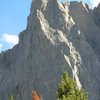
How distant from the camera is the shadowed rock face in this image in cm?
11956

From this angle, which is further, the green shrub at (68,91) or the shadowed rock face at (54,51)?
the shadowed rock face at (54,51)

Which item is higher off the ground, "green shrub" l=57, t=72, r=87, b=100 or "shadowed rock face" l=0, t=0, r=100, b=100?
"shadowed rock face" l=0, t=0, r=100, b=100

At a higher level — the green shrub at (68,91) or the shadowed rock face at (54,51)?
the shadowed rock face at (54,51)

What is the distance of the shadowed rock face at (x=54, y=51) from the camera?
120 m

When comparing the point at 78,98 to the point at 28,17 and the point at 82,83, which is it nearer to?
the point at 82,83

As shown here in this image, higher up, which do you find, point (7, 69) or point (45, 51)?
point (7, 69)

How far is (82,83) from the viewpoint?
11781cm

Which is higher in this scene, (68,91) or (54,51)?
(54,51)

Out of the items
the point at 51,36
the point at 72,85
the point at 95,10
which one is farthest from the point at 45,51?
the point at 72,85

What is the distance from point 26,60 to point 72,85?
75.5m

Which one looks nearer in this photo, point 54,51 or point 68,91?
point 68,91

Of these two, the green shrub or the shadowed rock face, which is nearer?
the green shrub

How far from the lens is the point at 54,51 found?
123 m

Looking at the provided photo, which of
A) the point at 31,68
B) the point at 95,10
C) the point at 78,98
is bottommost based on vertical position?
the point at 78,98
